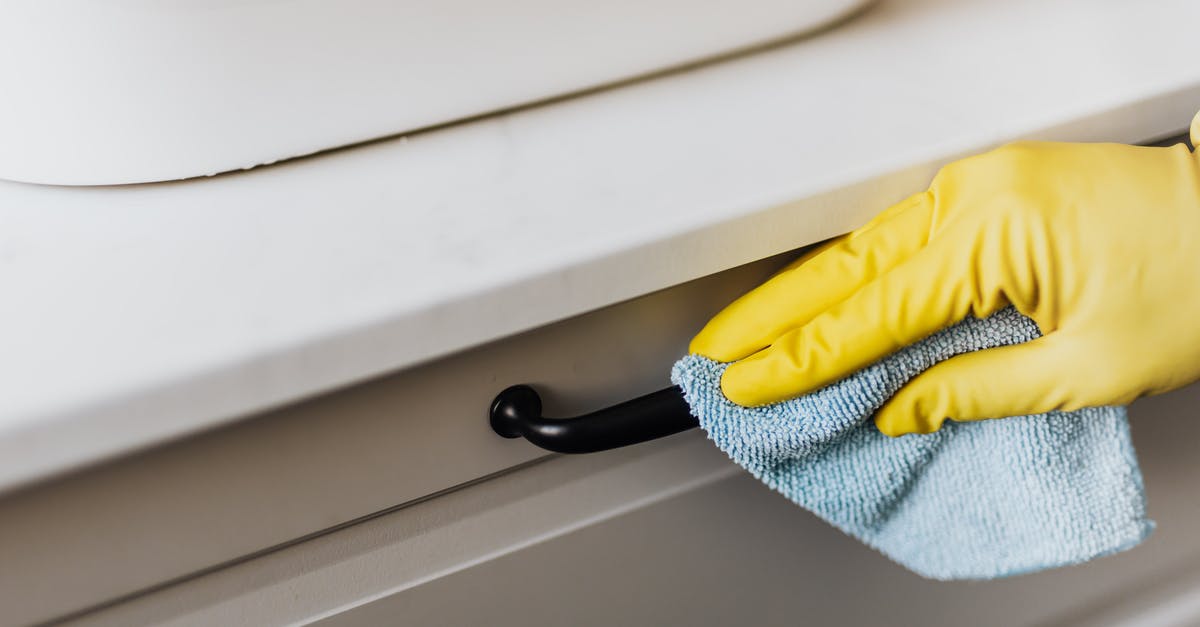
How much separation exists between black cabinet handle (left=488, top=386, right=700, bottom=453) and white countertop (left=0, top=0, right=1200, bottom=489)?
1.5 inches

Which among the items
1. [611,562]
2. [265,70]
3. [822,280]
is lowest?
[611,562]

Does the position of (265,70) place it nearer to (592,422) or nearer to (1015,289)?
(592,422)

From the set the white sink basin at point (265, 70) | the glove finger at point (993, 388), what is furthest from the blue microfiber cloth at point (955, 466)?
the white sink basin at point (265, 70)

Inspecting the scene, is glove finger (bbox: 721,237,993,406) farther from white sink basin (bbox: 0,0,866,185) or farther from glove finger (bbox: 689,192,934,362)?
white sink basin (bbox: 0,0,866,185)

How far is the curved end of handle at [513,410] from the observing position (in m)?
0.31

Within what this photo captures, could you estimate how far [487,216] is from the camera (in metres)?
0.30

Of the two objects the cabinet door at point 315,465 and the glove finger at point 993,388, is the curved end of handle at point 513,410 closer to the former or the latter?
the cabinet door at point 315,465

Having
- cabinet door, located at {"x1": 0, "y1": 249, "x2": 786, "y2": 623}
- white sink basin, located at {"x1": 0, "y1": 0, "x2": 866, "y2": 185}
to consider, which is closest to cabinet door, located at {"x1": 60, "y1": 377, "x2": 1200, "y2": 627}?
cabinet door, located at {"x1": 0, "y1": 249, "x2": 786, "y2": 623}

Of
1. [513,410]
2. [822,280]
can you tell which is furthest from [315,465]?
[822,280]

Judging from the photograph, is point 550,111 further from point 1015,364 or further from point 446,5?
point 1015,364

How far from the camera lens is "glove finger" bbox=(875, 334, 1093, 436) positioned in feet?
1.02

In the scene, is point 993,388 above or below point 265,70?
below

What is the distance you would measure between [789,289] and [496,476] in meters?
0.13

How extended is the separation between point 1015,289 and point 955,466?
87 millimetres
